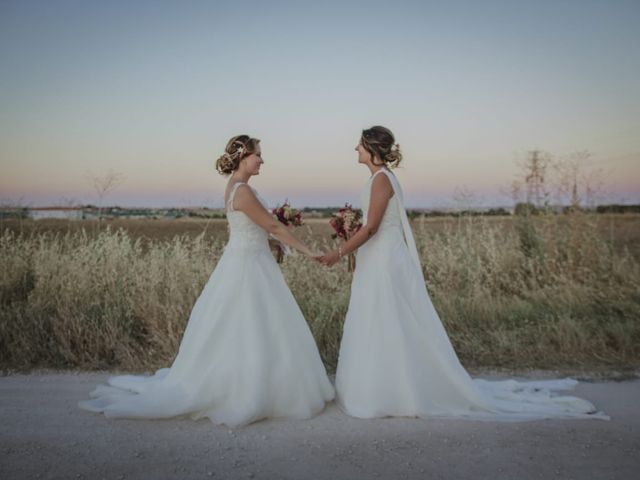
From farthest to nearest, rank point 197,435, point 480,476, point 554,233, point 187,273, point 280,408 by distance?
1. point 554,233
2. point 187,273
3. point 280,408
4. point 197,435
5. point 480,476

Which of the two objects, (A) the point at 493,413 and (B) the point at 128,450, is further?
(A) the point at 493,413

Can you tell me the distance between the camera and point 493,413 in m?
4.77

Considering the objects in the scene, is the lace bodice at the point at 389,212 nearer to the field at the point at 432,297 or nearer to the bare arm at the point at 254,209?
the bare arm at the point at 254,209

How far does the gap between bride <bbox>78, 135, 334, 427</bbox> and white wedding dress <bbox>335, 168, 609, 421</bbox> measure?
0.40m

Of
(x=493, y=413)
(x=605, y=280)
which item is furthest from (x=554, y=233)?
(x=493, y=413)

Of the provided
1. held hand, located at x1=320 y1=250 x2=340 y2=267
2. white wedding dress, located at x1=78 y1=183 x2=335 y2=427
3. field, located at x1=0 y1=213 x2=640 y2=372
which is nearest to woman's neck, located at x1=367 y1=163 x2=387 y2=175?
held hand, located at x1=320 y1=250 x2=340 y2=267

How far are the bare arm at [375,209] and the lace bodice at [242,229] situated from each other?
0.89 meters

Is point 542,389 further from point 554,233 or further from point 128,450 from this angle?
point 554,233

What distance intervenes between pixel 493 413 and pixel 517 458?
848 millimetres

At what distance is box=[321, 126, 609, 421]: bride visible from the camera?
15.7 feet

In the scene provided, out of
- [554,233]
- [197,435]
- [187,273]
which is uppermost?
[554,233]

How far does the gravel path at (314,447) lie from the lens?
3723 mm

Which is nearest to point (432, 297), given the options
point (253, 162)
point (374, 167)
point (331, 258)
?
point (331, 258)

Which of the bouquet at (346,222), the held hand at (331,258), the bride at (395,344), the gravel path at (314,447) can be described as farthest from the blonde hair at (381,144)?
the gravel path at (314,447)
